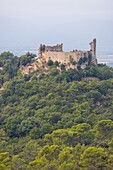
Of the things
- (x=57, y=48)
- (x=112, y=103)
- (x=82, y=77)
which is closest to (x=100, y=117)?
(x=112, y=103)

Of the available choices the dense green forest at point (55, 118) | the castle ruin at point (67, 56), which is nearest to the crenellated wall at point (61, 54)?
the castle ruin at point (67, 56)

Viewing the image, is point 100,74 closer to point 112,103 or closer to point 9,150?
point 112,103

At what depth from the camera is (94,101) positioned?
104 ft

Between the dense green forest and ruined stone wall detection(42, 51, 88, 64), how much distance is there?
56 cm

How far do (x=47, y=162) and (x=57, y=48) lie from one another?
61.2 feet

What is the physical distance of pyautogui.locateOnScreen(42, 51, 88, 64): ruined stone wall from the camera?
117 feet

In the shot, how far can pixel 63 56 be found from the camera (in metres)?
36.2

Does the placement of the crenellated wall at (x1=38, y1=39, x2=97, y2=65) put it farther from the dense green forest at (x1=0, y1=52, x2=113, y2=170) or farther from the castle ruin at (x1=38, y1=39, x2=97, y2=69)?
the dense green forest at (x1=0, y1=52, x2=113, y2=170)

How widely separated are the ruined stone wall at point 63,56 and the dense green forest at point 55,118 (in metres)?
0.56

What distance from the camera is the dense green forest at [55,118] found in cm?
2177

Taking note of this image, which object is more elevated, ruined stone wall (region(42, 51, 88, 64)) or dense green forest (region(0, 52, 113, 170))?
ruined stone wall (region(42, 51, 88, 64))

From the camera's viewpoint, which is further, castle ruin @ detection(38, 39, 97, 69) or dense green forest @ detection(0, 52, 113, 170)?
castle ruin @ detection(38, 39, 97, 69)

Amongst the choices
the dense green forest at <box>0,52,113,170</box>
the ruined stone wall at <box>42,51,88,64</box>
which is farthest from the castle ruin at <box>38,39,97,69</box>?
the dense green forest at <box>0,52,113,170</box>

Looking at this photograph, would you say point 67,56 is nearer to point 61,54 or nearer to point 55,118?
point 61,54
